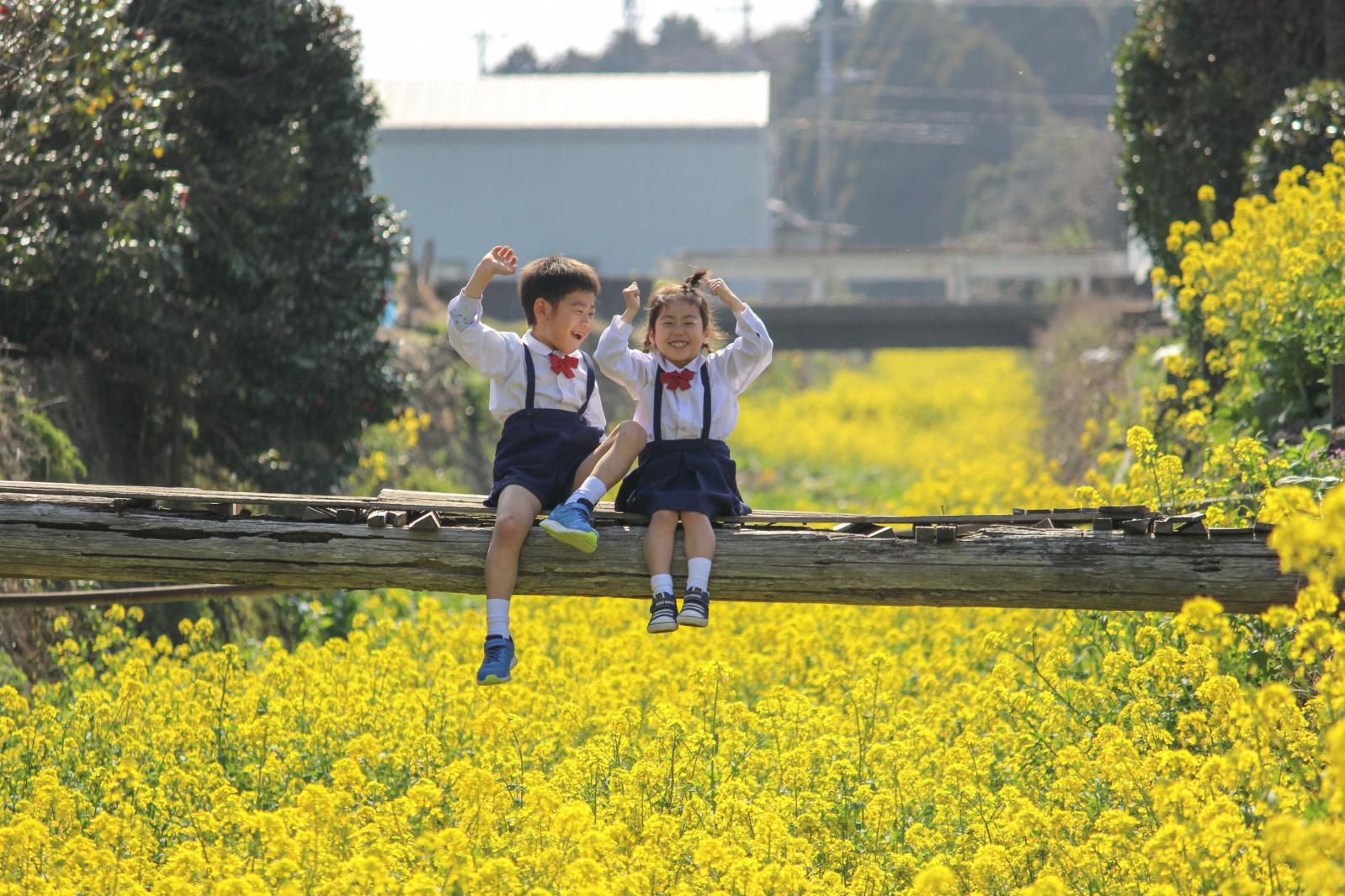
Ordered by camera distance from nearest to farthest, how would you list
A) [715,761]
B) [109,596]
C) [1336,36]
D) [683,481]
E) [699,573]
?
[699,573], [683,481], [715,761], [109,596], [1336,36]

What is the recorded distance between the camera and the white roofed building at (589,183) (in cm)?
3659

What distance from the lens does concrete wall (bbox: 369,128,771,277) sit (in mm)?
36656

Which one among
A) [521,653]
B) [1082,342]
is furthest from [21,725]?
[1082,342]

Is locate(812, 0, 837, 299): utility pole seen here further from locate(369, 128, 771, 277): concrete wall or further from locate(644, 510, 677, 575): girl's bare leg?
locate(644, 510, 677, 575): girl's bare leg

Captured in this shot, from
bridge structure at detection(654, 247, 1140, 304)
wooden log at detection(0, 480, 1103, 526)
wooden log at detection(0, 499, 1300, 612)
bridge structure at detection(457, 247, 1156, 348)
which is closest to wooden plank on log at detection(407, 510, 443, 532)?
wooden log at detection(0, 499, 1300, 612)

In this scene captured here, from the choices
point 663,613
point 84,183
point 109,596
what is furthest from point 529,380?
point 84,183

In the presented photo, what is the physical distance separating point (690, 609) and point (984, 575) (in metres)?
0.99

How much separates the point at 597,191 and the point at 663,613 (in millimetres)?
32217

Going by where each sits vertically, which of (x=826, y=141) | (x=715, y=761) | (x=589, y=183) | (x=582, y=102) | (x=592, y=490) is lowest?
(x=715, y=761)

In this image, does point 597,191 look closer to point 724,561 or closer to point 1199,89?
point 1199,89

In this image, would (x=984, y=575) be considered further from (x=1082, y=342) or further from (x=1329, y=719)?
(x=1082, y=342)

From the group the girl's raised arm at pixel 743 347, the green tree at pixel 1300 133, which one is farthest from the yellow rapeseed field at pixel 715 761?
the green tree at pixel 1300 133

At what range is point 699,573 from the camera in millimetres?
5355

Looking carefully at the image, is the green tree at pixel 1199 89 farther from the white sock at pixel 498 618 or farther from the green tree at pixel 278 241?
the white sock at pixel 498 618
